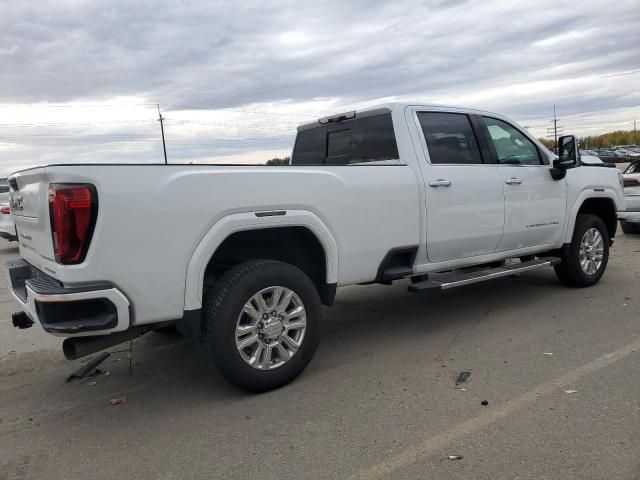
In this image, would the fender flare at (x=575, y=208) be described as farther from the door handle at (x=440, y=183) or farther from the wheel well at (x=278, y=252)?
the wheel well at (x=278, y=252)

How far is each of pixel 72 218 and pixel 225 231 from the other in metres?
0.91

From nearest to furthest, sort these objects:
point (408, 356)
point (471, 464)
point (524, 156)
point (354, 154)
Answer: point (471, 464) < point (408, 356) < point (354, 154) < point (524, 156)

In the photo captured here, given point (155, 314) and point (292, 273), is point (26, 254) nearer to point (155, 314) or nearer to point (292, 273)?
point (155, 314)

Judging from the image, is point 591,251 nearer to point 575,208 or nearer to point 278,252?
point 575,208

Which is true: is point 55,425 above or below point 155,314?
below

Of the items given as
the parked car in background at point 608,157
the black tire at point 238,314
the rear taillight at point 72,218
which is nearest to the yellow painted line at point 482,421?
the black tire at point 238,314

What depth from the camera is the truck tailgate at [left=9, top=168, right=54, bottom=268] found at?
10.7 feet

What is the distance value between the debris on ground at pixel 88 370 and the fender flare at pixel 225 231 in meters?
1.54

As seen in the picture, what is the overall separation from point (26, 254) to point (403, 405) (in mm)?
2886

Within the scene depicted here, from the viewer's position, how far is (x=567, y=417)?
10.8 feet

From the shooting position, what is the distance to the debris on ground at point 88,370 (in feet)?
14.3

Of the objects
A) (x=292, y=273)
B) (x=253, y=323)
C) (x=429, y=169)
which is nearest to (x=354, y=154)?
(x=429, y=169)

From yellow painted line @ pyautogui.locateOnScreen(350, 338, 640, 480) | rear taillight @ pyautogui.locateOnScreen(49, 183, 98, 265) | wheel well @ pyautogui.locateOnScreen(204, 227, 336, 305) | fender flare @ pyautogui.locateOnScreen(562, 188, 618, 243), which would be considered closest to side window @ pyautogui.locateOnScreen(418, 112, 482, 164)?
wheel well @ pyautogui.locateOnScreen(204, 227, 336, 305)

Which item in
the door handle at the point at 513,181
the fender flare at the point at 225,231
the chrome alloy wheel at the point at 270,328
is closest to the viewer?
the fender flare at the point at 225,231
